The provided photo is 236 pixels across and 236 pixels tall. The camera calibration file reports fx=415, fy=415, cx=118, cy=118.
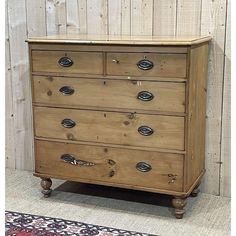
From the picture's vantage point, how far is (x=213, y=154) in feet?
8.95

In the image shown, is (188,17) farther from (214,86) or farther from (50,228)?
(50,228)

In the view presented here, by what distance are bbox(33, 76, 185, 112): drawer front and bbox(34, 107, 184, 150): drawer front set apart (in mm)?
55

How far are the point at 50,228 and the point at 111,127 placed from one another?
0.66 metres

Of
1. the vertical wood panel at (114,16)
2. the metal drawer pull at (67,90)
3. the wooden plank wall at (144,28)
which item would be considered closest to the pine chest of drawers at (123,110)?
the metal drawer pull at (67,90)

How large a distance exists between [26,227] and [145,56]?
1.17m

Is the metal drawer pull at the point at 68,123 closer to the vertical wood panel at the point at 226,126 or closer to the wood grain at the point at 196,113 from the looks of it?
the wood grain at the point at 196,113

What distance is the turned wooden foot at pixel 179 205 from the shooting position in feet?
7.77

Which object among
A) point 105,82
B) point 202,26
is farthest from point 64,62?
point 202,26

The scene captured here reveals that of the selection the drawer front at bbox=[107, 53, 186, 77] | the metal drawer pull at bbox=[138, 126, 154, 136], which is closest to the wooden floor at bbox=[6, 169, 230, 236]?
the metal drawer pull at bbox=[138, 126, 154, 136]

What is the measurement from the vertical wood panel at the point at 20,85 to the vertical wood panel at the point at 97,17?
0.53m

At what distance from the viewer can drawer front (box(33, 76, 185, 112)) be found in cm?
225

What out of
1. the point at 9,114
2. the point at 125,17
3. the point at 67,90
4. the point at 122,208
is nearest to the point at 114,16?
the point at 125,17

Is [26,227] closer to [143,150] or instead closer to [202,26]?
[143,150]

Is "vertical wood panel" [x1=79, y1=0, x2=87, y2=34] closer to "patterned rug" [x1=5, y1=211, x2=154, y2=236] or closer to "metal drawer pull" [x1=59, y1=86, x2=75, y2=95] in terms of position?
"metal drawer pull" [x1=59, y1=86, x2=75, y2=95]
